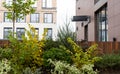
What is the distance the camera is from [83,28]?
4678 cm

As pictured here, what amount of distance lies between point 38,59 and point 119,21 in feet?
42.3

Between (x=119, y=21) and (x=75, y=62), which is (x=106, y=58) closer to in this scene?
(x=75, y=62)

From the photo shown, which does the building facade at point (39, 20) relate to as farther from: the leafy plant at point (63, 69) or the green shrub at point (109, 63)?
the leafy plant at point (63, 69)

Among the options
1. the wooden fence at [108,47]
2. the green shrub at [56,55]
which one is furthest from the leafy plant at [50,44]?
the wooden fence at [108,47]

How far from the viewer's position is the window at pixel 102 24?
34.9 metres

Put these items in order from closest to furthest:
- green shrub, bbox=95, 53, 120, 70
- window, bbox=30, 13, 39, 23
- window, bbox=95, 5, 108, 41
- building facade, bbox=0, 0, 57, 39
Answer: green shrub, bbox=95, 53, 120, 70, window, bbox=95, 5, 108, 41, building facade, bbox=0, 0, 57, 39, window, bbox=30, 13, 39, 23

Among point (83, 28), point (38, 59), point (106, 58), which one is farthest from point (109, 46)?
point (83, 28)

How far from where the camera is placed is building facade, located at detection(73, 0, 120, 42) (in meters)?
30.7

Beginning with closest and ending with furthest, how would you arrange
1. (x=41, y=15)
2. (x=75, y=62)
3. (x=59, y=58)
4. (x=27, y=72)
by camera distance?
(x=27, y=72) < (x=75, y=62) < (x=59, y=58) < (x=41, y=15)

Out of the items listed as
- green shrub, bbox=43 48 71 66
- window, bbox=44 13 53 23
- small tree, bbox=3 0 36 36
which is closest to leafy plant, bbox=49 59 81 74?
green shrub, bbox=43 48 71 66

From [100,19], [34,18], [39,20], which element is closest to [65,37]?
[100,19]

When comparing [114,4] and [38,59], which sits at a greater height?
[114,4]

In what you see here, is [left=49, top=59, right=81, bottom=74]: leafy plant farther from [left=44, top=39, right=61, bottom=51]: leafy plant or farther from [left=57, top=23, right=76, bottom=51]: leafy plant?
[left=44, top=39, right=61, bottom=51]: leafy plant

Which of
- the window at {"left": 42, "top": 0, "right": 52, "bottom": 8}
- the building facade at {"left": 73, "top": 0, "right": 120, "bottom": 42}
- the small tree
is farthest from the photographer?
the window at {"left": 42, "top": 0, "right": 52, "bottom": 8}
